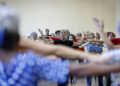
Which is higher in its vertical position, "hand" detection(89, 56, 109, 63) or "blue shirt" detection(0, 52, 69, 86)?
"hand" detection(89, 56, 109, 63)

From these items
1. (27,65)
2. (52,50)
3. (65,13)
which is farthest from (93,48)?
(65,13)

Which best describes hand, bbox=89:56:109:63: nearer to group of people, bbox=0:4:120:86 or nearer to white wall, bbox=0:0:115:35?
group of people, bbox=0:4:120:86

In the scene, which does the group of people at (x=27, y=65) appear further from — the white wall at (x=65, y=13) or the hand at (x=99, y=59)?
the white wall at (x=65, y=13)

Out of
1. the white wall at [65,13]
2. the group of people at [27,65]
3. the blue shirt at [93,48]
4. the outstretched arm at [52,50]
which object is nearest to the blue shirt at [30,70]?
the group of people at [27,65]

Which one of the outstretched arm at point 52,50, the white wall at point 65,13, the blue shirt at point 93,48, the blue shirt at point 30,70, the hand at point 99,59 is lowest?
the blue shirt at point 93,48

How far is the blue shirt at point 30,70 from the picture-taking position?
1.12 metres

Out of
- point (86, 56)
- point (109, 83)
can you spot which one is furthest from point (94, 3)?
point (86, 56)

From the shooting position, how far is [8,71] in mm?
1153

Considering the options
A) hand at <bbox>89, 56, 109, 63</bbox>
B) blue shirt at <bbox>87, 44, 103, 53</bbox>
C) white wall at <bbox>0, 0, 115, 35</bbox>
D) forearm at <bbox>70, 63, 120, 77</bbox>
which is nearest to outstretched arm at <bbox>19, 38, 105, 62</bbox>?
hand at <bbox>89, 56, 109, 63</bbox>

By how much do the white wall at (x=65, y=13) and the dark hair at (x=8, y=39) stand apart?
36.2ft

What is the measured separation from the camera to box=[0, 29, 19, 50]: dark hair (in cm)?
113

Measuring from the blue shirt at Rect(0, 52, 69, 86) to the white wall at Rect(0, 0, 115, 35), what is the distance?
36.2 feet

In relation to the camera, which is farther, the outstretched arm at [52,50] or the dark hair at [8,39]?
the outstretched arm at [52,50]

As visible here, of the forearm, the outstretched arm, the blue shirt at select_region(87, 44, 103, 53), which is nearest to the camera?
the forearm
